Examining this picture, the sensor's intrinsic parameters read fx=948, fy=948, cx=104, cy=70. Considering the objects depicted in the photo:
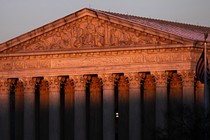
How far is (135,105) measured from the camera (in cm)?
8744

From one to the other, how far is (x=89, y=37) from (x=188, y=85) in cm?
1133

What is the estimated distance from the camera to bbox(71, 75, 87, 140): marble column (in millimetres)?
90875

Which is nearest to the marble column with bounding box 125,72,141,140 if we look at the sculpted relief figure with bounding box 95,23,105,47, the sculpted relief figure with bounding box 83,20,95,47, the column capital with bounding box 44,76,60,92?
the sculpted relief figure with bounding box 95,23,105,47

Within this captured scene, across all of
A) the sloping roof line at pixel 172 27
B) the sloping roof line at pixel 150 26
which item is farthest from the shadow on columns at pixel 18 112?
the sloping roof line at pixel 172 27

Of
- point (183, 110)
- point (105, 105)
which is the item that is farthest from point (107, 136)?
point (183, 110)

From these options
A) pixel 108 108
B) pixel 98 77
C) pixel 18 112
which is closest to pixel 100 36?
pixel 98 77

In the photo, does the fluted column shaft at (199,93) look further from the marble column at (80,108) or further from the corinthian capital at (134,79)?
the marble column at (80,108)

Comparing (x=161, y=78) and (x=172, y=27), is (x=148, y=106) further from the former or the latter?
(x=172, y=27)

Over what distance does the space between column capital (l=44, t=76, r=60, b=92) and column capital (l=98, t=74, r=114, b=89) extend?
213 inches

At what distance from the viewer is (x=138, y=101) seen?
287 feet

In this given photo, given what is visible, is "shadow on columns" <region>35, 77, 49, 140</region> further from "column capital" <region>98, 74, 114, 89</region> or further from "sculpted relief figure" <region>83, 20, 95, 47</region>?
"column capital" <region>98, 74, 114, 89</region>

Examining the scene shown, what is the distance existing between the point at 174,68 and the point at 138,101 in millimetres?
5214

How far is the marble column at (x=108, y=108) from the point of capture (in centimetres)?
8894

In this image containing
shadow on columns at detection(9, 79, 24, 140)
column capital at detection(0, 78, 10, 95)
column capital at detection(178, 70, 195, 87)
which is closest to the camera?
column capital at detection(178, 70, 195, 87)
